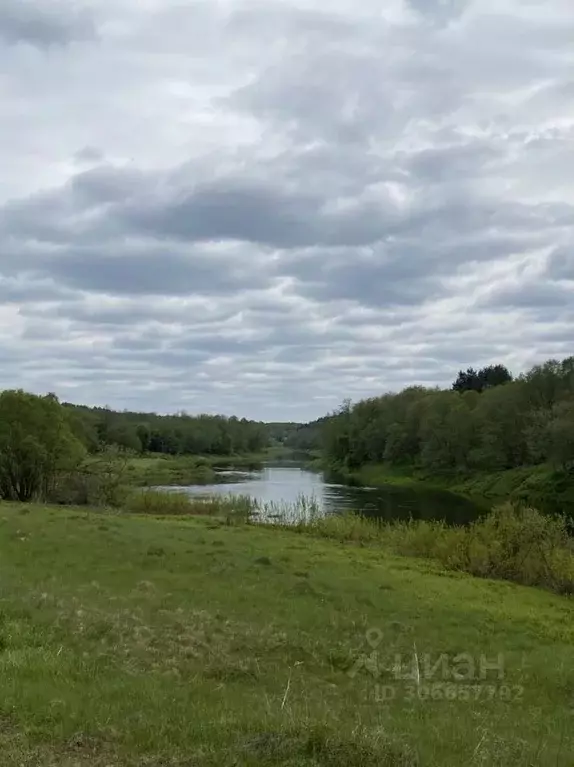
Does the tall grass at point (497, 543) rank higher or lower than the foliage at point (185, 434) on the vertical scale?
lower

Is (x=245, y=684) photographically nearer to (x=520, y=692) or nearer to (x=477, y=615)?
(x=520, y=692)

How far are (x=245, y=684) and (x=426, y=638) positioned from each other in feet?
19.7

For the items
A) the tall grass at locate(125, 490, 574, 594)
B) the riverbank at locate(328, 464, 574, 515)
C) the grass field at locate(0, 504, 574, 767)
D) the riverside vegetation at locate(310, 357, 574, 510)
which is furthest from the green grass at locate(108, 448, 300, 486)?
the grass field at locate(0, 504, 574, 767)

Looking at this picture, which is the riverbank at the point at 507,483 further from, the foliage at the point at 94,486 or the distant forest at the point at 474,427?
the foliage at the point at 94,486

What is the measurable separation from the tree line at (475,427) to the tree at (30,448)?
45812 mm

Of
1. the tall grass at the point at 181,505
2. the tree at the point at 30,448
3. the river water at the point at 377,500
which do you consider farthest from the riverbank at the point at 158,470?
the river water at the point at 377,500

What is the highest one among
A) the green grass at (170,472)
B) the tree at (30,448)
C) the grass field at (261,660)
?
the tree at (30,448)

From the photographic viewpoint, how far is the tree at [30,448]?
147 feet

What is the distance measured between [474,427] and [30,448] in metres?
63.3

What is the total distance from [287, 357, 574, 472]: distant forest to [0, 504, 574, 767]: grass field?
183 ft

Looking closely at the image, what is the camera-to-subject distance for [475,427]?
94.9 meters

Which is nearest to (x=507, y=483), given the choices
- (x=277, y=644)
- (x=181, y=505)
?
(x=181, y=505)

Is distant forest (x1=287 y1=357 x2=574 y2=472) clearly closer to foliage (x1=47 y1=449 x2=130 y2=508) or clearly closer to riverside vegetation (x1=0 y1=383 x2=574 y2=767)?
foliage (x1=47 y1=449 x2=130 y2=508)

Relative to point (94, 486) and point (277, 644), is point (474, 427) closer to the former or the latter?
point (94, 486)
